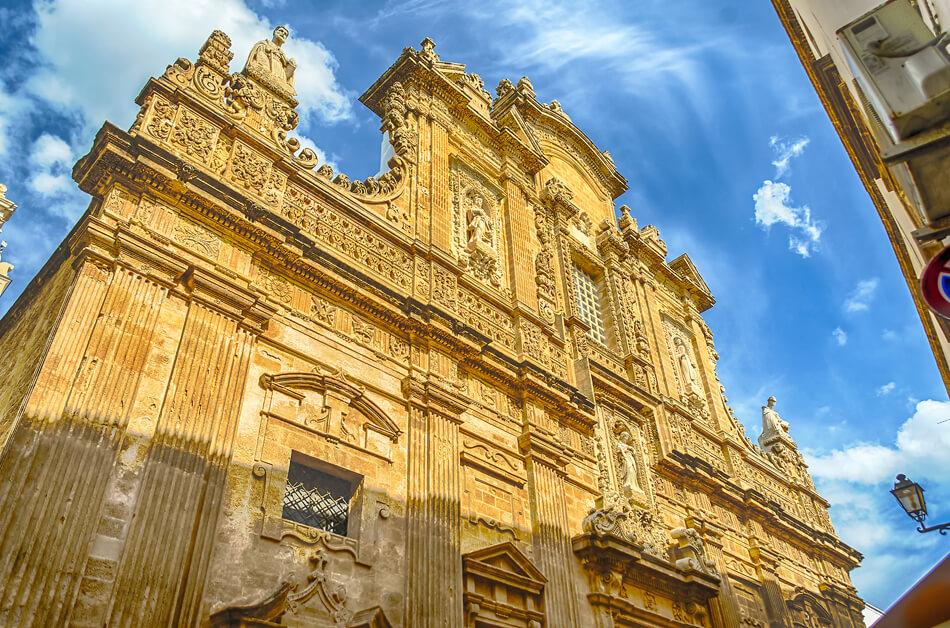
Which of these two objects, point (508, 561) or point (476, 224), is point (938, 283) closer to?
point (508, 561)

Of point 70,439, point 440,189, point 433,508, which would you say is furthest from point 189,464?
point 440,189

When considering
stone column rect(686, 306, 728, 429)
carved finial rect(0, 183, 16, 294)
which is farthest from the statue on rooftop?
carved finial rect(0, 183, 16, 294)

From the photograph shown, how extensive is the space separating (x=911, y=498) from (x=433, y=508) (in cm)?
576

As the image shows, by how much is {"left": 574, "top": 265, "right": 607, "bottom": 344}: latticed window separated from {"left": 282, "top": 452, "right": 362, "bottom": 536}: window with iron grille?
29.2 feet

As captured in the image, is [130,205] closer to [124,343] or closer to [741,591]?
[124,343]

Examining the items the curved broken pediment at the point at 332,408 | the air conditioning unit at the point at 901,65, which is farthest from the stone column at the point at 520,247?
the air conditioning unit at the point at 901,65

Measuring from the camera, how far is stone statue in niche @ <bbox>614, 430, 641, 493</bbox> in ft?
44.6

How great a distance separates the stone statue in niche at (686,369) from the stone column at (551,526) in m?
7.98

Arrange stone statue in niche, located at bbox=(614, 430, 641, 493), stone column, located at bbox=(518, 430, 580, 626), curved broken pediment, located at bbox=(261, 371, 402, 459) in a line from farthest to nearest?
stone statue in niche, located at bbox=(614, 430, 641, 493) → stone column, located at bbox=(518, 430, 580, 626) → curved broken pediment, located at bbox=(261, 371, 402, 459)

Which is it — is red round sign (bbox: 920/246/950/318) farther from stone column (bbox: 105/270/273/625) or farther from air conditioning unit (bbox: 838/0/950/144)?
stone column (bbox: 105/270/273/625)

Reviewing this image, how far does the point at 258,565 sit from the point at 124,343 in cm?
251

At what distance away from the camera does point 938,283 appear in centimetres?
391

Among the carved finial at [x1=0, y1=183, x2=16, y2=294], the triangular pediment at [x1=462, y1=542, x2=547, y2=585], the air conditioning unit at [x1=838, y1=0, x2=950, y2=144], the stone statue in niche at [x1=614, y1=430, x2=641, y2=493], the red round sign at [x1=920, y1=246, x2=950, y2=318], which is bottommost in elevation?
the red round sign at [x1=920, y1=246, x2=950, y2=318]

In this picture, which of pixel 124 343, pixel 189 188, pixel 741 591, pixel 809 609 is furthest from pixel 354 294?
pixel 809 609
